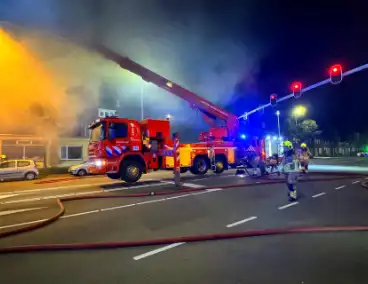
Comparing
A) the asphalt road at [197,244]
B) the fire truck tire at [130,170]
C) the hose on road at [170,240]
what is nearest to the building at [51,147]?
the fire truck tire at [130,170]

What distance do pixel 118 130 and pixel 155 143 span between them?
1.59m

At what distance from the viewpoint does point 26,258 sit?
141 inches

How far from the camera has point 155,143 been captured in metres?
11.3

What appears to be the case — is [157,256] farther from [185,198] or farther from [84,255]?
[185,198]

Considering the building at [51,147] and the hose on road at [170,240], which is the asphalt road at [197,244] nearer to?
the hose on road at [170,240]

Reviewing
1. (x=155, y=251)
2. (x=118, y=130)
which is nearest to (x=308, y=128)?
(x=118, y=130)

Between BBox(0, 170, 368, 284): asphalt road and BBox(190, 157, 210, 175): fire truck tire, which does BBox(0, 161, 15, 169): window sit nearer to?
BBox(0, 170, 368, 284): asphalt road

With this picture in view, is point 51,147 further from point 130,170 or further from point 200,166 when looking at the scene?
point 130,170

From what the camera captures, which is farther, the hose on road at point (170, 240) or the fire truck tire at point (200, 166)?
the fire truck tire at point (200, 166)

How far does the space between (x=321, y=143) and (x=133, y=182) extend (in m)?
52.1

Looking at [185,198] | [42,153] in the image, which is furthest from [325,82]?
[42,153]

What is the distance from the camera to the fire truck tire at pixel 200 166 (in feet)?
42.9

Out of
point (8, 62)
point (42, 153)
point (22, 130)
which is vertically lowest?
point (42, 153)

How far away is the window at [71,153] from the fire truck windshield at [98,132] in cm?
1398
